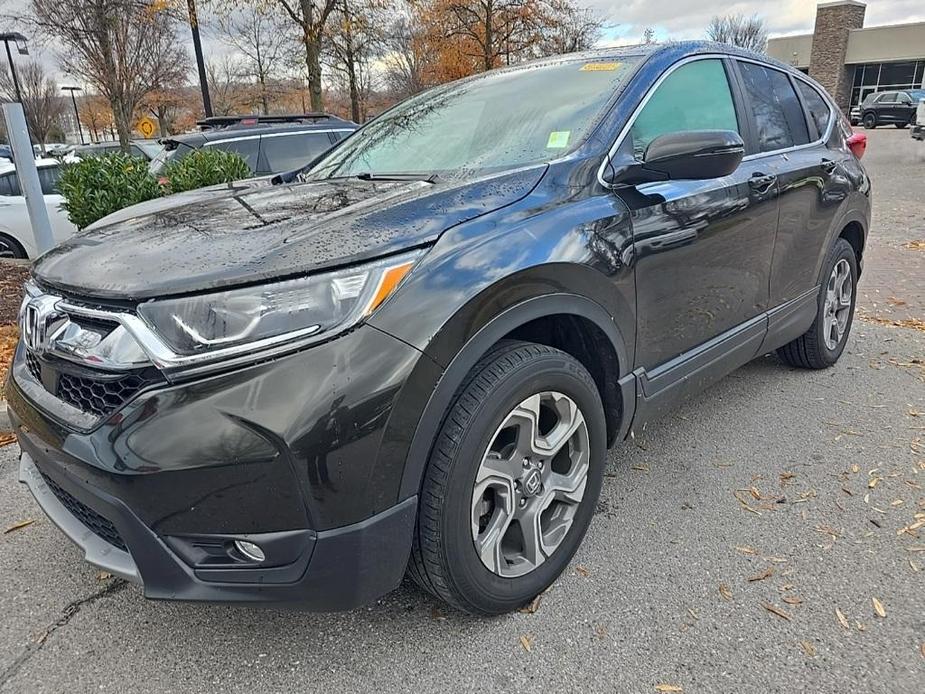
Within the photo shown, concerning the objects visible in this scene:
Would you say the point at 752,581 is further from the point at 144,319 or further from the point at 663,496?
the point at 144,319

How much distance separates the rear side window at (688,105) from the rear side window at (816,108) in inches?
40.6

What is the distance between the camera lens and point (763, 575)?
92.9 inches

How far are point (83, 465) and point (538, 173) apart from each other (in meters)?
1.60

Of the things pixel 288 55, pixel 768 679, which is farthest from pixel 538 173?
pixel 288 55

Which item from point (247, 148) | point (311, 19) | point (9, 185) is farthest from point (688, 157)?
point (311, 19)

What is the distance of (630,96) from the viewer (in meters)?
2.59

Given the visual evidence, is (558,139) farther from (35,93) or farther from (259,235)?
(35,93)

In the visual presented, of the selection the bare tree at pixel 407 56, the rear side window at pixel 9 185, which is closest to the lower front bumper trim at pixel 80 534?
the rear side window at pixel 9 185

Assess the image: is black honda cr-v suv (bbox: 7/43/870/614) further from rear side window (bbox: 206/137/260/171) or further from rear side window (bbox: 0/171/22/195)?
rear side window (bbox: 0/171/22/195)

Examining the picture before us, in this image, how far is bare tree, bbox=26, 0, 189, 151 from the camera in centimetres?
1285

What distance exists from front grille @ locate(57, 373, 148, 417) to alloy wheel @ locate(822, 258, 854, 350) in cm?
373

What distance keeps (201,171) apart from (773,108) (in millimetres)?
4630

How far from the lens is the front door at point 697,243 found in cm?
254

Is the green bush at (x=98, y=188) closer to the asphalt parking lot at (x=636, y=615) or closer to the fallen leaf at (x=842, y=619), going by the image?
the asphalt parking lot at (x=636, y=615)
